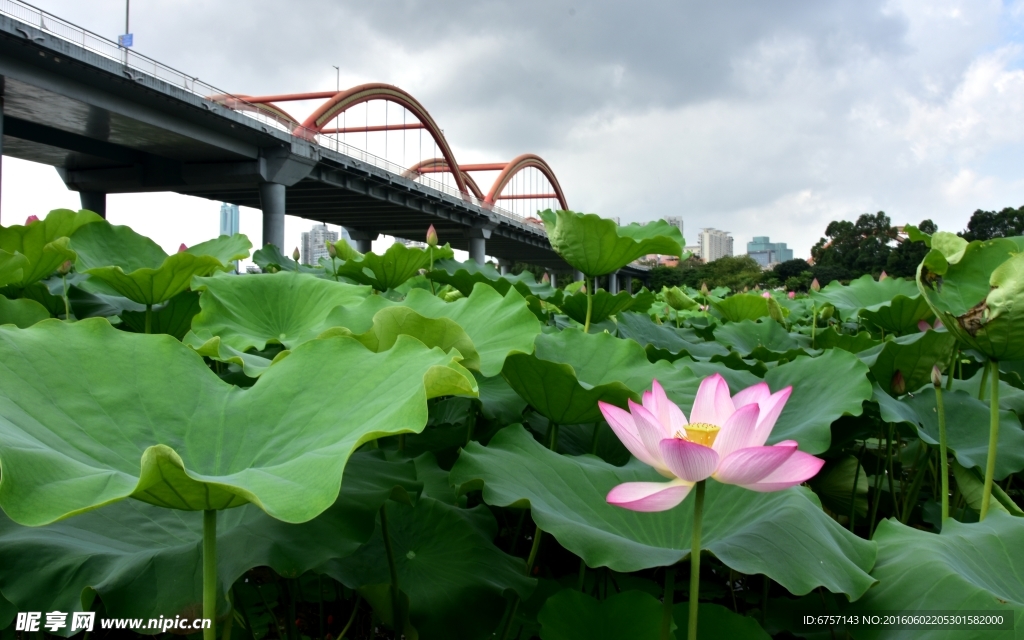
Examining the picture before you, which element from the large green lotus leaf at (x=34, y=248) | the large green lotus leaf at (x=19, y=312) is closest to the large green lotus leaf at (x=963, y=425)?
the large green lotus leaf at (x=19, y=312)

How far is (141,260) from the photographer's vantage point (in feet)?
5.91

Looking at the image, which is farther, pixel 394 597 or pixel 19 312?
pixel 19 312

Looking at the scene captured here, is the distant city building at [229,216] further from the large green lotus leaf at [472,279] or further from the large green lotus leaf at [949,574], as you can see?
the large green lotus leaf at [949,574]

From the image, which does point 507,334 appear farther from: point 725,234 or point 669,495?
point 725,234

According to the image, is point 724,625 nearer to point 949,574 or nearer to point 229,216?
point 949,574

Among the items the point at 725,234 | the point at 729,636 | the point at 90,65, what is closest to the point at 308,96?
the point at 90,65

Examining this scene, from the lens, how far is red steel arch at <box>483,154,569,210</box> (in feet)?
121

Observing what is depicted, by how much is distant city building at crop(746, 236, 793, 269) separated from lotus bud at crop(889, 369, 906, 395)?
83.1 metres

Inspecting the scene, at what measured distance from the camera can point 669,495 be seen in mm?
506

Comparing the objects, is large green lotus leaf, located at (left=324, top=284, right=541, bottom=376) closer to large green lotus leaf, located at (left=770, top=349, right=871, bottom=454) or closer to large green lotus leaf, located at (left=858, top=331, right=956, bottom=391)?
large green lotus leaf, located at (left=770, top=349, right=871, bottom=454)

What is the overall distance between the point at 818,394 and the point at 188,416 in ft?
3.09

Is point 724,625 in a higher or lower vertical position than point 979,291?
lower

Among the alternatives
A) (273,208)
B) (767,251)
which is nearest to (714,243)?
(767,251)

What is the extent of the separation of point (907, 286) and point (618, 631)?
2.25 meters
